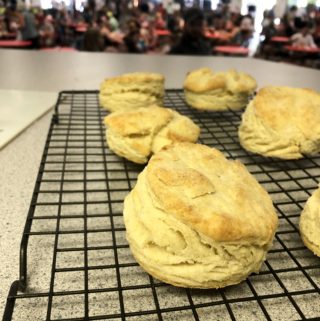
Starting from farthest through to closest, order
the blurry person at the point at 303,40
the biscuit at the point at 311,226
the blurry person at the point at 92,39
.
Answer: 1. the blurry person at the point at 303,40
2. the blurry person at the point at 92,39
3. the biscuit at the point at 311,226

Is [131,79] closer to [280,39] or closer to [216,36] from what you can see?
[216,36]

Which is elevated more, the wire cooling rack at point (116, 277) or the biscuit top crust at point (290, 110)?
the biscuit top crust at point (290, 110)

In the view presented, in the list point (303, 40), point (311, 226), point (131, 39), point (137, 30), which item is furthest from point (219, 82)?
point (303, 40)

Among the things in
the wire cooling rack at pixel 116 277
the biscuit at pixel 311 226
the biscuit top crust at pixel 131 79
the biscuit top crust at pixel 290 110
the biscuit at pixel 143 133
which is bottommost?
the wire cooling rack at pixel 116 277

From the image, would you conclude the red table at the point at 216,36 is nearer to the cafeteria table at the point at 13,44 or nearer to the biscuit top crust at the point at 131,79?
the cafeteria table at the point at 13,44

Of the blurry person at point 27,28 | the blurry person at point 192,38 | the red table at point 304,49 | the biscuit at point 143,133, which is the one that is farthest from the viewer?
the red table at point 304,49

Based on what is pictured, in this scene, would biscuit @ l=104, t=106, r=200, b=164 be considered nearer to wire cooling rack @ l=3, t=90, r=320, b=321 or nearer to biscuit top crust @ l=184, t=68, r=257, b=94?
wire cooling rack @ l=3, t=90, r=320, b=321

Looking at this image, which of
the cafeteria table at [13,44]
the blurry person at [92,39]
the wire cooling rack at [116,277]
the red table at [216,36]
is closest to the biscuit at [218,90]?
the wire cooling rack at [116,277]
